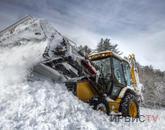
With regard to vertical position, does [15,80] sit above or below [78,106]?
above

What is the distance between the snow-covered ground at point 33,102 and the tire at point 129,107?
162 cm

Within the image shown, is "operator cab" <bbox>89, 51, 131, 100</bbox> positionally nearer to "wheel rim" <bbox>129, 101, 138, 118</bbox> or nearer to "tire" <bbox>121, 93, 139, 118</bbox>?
"tire" <bbox>121, 93, 139, 118</bbox>

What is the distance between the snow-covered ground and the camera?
538 centimetres

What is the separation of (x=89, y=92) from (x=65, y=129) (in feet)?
10.0

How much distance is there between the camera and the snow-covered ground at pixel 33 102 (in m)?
5.38

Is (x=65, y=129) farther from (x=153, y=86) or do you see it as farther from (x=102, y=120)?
(x=153, y=86)

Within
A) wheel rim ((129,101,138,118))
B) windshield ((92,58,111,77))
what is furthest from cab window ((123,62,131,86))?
windshield ((92,58,111,77))

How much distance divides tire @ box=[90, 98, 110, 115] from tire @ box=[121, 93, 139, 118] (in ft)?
2.92

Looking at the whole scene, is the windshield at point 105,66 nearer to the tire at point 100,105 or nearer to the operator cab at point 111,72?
the operator cab at point 111,72

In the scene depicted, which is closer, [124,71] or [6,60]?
[6,60]

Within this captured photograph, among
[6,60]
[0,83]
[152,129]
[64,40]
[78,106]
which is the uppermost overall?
[64,40]

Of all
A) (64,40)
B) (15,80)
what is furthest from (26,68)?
(64,40)

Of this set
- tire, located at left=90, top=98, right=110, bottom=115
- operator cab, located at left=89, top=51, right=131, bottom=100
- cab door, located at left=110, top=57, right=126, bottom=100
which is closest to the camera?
tire, located at left=90, top=98, right=110, bottom=115

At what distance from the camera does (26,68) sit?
6746 millimetres
